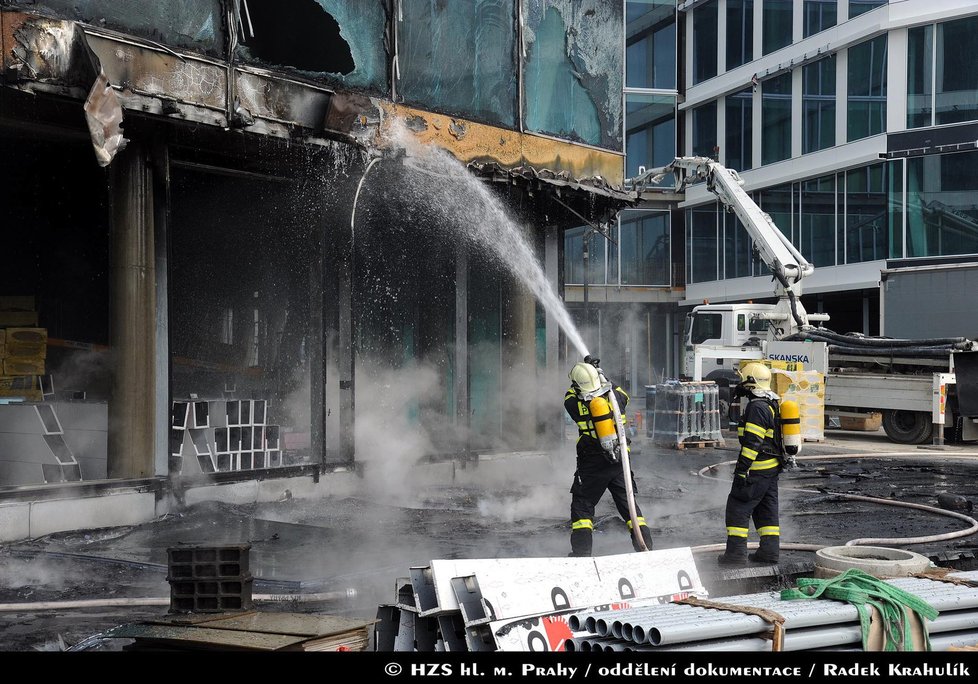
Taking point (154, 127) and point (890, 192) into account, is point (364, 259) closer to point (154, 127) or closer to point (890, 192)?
point (154, 127)

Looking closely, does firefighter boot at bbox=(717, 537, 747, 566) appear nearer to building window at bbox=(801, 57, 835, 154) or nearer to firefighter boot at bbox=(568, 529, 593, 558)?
firefighter boot at bbox=(568, 529, 593, 558)

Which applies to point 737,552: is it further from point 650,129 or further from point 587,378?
point 650,129

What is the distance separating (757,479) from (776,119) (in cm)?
2813

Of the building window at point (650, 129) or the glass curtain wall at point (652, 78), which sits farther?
the building window at point (650, 129)

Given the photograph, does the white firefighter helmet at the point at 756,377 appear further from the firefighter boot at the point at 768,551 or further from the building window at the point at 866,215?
the building window at the point at 866,215

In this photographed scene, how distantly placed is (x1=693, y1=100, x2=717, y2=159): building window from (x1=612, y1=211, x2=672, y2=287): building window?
9.52 feet

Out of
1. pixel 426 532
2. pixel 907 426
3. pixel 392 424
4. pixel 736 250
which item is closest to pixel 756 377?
pixel 426 532

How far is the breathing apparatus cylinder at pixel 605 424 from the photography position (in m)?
7.45

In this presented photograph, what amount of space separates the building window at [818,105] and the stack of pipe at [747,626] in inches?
1099


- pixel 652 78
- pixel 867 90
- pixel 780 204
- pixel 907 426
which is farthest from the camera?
pixel 652 78

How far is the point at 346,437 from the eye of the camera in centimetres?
1180

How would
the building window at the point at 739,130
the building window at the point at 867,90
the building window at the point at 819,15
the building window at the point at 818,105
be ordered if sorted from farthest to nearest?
the building window at the point at 739,130 < the building window at the point at 818,105 < the building window at the point at 819,15 < the building window at the point at 867,90

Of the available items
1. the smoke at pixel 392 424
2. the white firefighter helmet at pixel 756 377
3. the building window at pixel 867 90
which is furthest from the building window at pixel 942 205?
the white firefighter helmet at pixel 756 377

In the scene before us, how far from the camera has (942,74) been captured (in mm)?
27125
